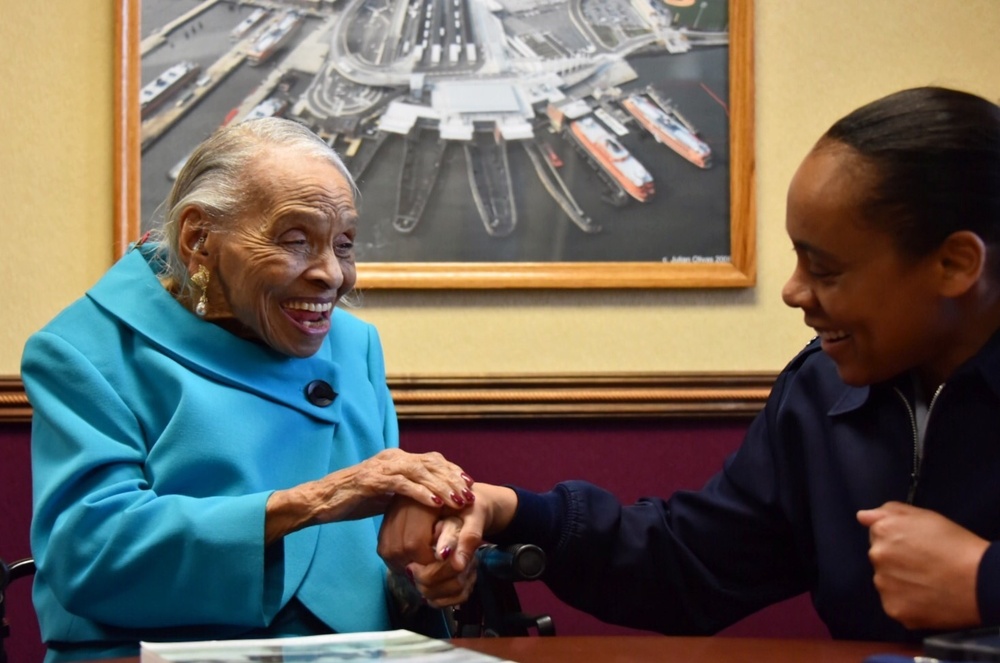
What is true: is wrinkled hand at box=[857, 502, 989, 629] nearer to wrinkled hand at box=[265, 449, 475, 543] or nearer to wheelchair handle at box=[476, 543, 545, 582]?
wheelchair handle at box=[476, 543, 545, 582]

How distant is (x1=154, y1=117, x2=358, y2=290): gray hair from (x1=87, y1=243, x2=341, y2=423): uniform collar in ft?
0.23

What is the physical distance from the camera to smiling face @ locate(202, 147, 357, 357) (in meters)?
1.86

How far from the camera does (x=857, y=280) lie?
141 centimetres

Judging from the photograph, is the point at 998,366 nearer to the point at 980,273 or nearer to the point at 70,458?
the point at 980,273

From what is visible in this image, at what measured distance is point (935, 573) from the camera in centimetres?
126

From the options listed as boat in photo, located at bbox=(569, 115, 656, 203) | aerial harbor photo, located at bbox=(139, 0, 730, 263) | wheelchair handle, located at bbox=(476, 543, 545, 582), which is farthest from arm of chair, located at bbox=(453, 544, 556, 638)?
boat in photo, located at bbox=(569, 115, 656, 203)

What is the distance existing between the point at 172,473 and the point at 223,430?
99mm

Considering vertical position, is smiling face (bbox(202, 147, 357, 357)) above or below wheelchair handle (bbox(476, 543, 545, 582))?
above

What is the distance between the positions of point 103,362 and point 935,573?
120 cm

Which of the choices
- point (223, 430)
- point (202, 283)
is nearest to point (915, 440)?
point (223, 430)

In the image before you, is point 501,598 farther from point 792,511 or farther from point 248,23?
point 248,23

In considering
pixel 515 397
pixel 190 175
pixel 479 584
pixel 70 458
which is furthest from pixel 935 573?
pixel 515 397

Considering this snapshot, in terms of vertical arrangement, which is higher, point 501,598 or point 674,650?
point 674,650

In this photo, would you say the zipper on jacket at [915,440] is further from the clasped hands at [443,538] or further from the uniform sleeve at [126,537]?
the uniform sleeve at [126,537]
